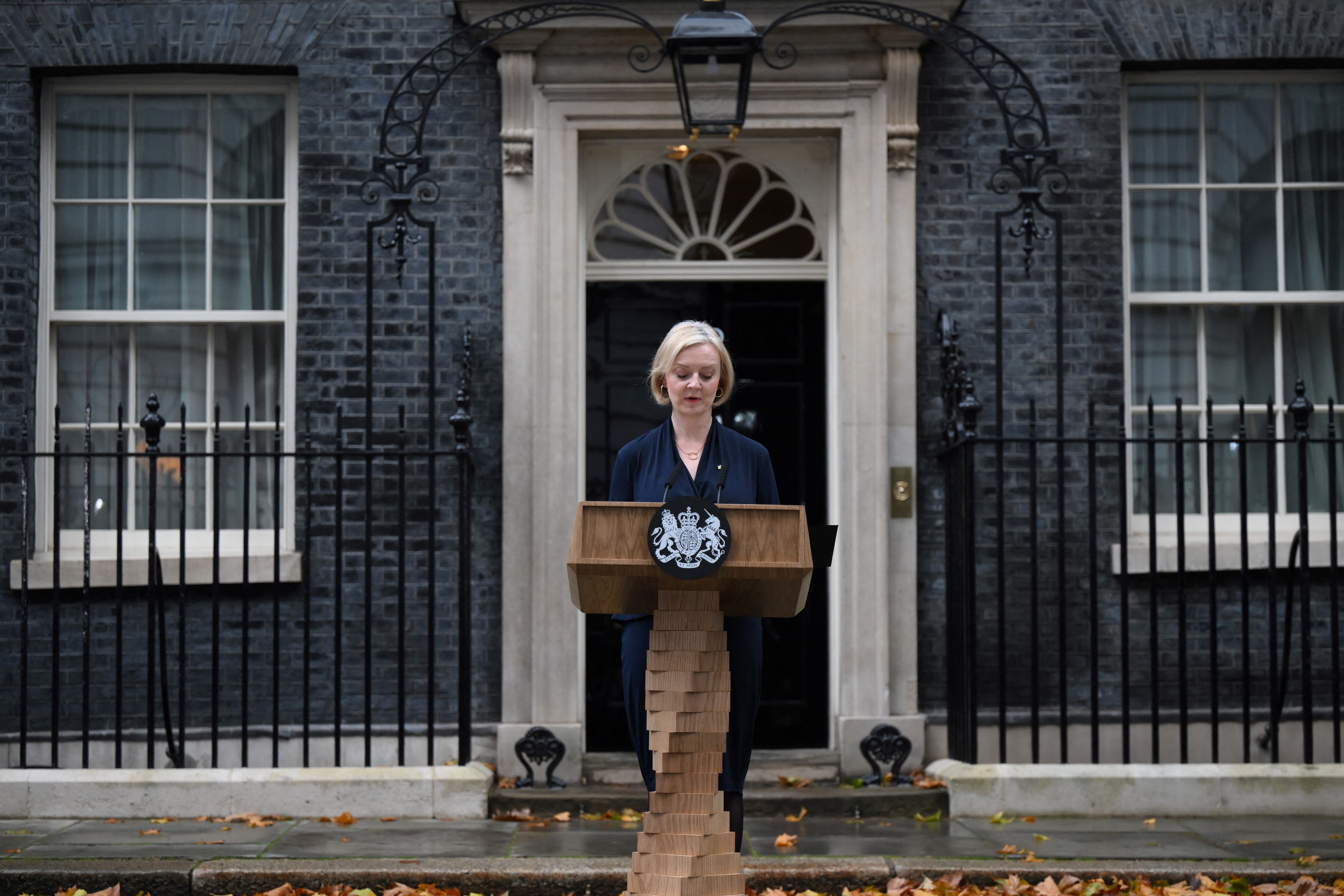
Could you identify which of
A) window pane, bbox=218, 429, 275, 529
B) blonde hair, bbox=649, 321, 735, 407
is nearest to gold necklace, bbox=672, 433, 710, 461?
blonde hair, bbox=649, 321, 735, 407

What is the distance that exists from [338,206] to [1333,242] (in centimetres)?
530

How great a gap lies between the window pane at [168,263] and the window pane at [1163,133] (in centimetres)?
498

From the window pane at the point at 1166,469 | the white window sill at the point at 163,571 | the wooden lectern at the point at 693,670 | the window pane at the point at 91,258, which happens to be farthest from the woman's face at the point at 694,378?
the window pane at the point at 91,258

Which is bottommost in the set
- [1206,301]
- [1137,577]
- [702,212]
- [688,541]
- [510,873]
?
[510,873]

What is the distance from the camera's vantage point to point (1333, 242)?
7.62 metres

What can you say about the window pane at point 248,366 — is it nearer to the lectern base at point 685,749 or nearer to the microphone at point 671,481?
the microphone at point 671,481

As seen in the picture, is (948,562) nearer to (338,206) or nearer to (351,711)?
(351,711)

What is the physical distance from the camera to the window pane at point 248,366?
7.43m

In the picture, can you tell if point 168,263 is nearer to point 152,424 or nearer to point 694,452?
point 152,424

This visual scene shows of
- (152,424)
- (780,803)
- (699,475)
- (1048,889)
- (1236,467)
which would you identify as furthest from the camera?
(1236,467)

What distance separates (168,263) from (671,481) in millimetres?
4834

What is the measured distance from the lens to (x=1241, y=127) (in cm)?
758

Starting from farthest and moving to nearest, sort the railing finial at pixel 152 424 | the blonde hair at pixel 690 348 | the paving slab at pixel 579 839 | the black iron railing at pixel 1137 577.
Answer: the black iron railing at pixel 1137 577
the railing finial at pixel 152 424
the paving slab at pixel 579 839
the blonde hair at pixel 690 348

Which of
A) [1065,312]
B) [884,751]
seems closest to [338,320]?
[884,751]
